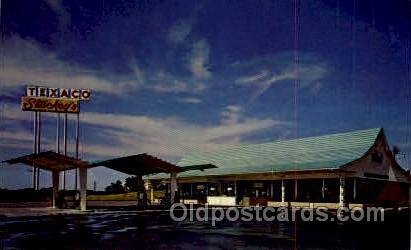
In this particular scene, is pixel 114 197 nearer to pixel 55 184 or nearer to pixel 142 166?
pixel 55 184

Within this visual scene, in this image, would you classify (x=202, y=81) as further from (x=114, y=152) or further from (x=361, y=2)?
(x=361, y=2)

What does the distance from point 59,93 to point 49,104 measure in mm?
451

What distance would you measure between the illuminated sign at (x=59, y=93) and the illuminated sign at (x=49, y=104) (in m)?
0.10

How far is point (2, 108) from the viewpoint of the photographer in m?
11.5

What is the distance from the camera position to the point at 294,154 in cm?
3062

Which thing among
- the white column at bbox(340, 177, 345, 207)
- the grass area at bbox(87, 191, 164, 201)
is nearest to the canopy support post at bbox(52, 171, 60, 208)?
the grass area at bbox(87, 191, 164, 201)

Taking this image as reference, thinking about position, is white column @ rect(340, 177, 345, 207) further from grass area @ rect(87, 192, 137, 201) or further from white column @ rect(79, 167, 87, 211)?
white column @ rect(79, 167, 87, 211)

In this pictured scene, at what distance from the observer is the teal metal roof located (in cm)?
2678

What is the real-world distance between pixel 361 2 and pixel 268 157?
48.4 ft

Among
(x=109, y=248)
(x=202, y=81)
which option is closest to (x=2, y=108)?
(x=109, y=248)

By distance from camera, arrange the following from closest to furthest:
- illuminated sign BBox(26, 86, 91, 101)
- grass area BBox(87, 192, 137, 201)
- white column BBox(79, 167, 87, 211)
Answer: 1. illuminated sign BBox(26, 86, 91, 101)
2. white column BBox(79, 167, 87, 211)
3. grass area BBox(87, 192, 137, 201)

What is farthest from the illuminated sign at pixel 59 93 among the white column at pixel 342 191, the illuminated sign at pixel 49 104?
the white column at pixel 342 191

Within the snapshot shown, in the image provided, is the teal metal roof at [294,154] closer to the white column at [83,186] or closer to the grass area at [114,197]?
the grass area at [114,197]

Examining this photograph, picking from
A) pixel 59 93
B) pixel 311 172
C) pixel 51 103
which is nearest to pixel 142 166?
pixel 311 172
